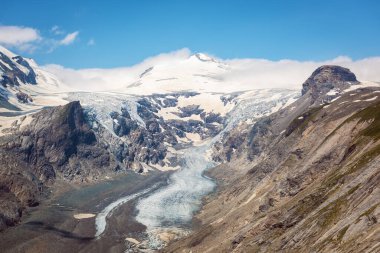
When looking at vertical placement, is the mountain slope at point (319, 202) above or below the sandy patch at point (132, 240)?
above

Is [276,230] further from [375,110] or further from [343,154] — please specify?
[375,110]

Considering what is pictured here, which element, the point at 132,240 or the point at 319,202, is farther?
Answer: the point at 132,240

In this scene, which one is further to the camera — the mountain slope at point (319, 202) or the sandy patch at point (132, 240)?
the sandy patch at point (132, 240)

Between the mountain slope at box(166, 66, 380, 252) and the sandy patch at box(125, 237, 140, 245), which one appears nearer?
the mountain slope at box(166, 66, 380, 252)

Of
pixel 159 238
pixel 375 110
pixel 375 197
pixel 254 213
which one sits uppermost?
pixel 375 110

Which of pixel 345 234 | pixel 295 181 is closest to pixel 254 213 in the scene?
pixel 295 181

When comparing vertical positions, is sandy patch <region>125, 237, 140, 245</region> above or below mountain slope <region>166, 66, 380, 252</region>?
below

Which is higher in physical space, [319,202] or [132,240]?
[319,202]

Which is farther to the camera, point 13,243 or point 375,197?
point 13,243

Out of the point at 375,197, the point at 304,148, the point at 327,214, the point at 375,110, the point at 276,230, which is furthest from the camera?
the point at 304,148

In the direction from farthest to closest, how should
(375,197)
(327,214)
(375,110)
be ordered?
(375,110), (327,214), (375,197)

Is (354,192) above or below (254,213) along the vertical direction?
above
